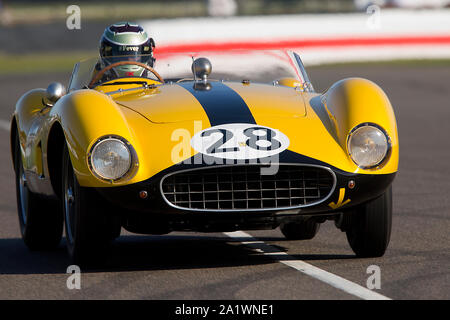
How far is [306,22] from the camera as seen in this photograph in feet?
91.5

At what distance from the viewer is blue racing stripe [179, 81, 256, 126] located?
6.21 metres

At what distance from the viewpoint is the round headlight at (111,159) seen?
5.96 m

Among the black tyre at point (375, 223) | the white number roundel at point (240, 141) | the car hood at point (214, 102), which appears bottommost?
the black tyre at point (375, 223)

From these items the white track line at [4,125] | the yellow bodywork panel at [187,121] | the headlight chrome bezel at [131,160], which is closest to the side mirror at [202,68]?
the yellow bodywork panel at [187,121]

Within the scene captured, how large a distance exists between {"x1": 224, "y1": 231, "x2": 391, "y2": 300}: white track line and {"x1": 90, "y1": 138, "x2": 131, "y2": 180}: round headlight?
3.79 feet

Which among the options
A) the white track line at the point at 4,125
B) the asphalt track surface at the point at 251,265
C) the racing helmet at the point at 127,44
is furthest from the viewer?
the white track line at the point at 4,125

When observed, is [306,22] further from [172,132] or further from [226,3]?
[172,132]

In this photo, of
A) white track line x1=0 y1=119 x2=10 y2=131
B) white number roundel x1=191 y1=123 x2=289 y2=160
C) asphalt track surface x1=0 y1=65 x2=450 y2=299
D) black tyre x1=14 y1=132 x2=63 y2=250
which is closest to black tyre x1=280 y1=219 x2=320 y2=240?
asphalt track surface x1=0 y1=65 x2=450 y2=299

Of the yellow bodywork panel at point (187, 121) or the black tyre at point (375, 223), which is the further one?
the black tyre at point (375, 223)

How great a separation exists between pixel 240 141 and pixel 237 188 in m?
0.26

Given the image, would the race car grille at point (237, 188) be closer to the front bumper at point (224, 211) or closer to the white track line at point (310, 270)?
the front bumper at point (224, 211)

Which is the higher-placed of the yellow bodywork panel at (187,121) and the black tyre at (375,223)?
the yellow bodywork panel at (187,121)

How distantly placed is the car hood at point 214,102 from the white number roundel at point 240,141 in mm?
104
